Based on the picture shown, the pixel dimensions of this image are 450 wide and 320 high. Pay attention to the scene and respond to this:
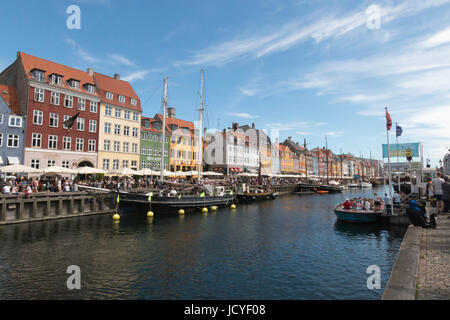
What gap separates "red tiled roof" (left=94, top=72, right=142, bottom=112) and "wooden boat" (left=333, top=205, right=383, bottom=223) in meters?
41.5

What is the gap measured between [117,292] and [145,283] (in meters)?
1.19

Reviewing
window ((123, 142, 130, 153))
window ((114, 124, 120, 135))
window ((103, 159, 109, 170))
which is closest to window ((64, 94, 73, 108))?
window ((114, 124, 120, 135))

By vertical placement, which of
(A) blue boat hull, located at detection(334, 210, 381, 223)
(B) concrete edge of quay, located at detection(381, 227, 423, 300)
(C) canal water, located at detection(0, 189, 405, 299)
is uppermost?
(B) concrete edge of quay, located at detection(381, 227, 423, 300)

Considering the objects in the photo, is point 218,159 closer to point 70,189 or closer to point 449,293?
point 70,189

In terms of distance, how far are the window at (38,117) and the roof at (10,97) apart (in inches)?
80.5

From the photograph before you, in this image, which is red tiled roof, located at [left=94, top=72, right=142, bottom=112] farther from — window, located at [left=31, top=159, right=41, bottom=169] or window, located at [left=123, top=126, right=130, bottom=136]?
window, located at [left=31, top=159, right=41, bottom=169]

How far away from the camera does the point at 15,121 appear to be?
36781 mm

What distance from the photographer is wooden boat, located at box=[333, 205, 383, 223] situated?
77.6ft

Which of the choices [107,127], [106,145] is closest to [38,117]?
[107,127]

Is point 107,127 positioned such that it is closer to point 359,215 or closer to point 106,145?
point 106,145

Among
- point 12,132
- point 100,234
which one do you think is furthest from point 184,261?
point 12,132

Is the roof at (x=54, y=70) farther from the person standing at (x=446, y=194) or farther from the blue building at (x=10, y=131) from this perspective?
the person standing at (x=446, y=194)

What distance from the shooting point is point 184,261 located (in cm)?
1431
